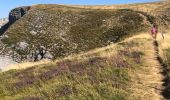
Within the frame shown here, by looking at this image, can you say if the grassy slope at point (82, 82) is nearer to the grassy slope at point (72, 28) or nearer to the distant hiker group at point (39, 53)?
the distant hiker group at point (39, 53)

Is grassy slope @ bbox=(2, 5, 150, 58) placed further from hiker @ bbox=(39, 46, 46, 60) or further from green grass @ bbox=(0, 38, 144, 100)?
green grass @ bbox=(0, 38, 144, 100)

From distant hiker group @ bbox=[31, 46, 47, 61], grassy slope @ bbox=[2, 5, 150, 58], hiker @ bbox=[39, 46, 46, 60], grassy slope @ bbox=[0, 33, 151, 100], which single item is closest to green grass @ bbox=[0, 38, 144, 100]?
grassy slope @ bbox=[0, 33, 151, 100]

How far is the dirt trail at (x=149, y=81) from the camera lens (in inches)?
681

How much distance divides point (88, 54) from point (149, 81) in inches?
687

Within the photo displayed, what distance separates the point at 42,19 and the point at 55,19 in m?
2.89

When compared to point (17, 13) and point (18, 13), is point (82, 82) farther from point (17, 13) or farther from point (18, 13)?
point (17, 13)

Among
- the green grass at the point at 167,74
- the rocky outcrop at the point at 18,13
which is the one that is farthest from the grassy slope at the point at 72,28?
the green grass at the point at 167,74

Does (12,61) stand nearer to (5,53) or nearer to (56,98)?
(5,53)

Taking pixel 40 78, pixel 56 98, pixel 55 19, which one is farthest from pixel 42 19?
pixel 56 98

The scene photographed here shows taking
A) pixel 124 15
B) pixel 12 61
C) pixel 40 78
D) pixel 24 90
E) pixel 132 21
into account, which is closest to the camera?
pixel 24 90

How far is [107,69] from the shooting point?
21.8m

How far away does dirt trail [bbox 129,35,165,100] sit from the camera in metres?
17.3

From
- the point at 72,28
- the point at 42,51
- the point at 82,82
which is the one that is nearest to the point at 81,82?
the point at 82,82

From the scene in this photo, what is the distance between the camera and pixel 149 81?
20344 millimetres
